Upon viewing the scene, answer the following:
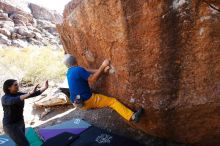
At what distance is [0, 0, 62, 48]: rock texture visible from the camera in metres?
28.6

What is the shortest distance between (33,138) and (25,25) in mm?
28306

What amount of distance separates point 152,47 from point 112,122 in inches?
113

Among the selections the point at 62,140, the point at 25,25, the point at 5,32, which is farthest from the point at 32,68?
the point at 25,25

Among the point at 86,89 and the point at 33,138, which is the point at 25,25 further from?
the point at 86,89

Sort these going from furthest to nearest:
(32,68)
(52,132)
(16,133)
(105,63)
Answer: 1. (32,68)
2. (52,132)
3. (16,133)
4. (105,63)

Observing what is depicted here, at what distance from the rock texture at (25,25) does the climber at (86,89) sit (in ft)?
73.7

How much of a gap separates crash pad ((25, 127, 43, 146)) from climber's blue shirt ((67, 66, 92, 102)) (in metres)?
1.60

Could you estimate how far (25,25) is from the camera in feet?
107

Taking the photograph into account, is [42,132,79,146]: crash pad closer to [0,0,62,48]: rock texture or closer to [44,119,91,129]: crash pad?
[44,119,91,129]: crash pad

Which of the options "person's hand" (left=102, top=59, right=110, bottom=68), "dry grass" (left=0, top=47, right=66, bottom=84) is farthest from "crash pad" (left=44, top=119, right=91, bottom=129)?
"dry grass" (left=0, top=47, right=66, bottom=84)

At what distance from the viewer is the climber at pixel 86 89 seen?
4.89 meters

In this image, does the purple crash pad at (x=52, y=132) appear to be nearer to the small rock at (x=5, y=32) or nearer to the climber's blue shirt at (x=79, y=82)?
the climber's blue shirt at (x=79, y=82)

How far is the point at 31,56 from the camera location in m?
16.0

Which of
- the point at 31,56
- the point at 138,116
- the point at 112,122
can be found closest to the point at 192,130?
the point at 138,116
